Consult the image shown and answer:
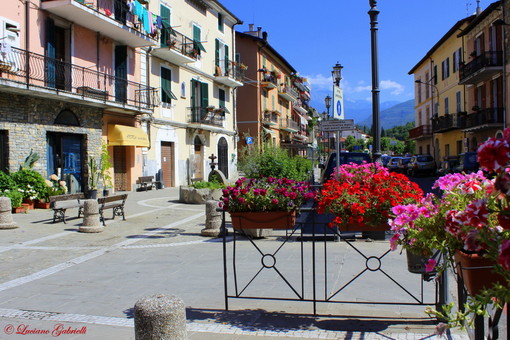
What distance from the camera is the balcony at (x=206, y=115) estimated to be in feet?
86.5

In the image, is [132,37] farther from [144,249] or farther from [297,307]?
[297,307]

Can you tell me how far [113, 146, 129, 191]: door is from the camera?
2070cm

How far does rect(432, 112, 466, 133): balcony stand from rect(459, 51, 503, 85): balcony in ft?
10.7

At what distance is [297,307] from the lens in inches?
194

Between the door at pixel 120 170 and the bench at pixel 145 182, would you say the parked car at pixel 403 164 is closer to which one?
the bench at pixel 145 182

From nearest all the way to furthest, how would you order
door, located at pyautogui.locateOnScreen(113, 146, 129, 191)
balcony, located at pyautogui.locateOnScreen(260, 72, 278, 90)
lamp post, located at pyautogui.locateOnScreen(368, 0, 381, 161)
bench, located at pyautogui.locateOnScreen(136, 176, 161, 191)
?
1. lamp post, located at pyautogui.locateOnScreen(368, 0, 381, 161)
2. door, located at pyautogui.locateOnScreen(113, 146, 129, 191)
3. bench, located at pyautogui.locateOnScreen(136, 176, 161, 191)
4. balcony, located at pyautogui.locateOnScreen(260, 72, 278, 90)

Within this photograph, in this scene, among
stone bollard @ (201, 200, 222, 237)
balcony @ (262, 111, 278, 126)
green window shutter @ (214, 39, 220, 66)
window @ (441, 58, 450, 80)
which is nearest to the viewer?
stone bollard @ (201, 200, 222, 237)

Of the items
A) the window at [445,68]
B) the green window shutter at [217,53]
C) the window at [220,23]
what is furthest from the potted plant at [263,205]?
the window at [445,68]

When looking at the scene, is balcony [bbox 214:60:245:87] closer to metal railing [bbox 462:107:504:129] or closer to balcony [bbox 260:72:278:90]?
balcony [bbox 260:72:278:90]

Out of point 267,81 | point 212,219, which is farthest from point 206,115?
point 212,219

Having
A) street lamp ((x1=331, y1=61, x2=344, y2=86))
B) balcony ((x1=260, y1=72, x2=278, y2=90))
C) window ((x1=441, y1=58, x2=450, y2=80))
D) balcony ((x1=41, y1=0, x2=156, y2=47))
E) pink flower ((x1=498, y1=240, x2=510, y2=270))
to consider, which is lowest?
pink flower ((x1=498, y1=240, x2=510, y2=270))

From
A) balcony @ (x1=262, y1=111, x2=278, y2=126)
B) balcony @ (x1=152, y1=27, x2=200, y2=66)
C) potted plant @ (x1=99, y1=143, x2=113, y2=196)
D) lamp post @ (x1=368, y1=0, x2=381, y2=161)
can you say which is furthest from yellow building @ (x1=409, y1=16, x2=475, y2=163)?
lamp post @ (x1=368, y1=0, x2=381, y2=161)

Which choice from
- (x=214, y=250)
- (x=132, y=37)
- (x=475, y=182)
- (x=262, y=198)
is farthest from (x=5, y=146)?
(x=475, y=182)

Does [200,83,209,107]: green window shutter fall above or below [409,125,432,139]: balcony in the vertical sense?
above
